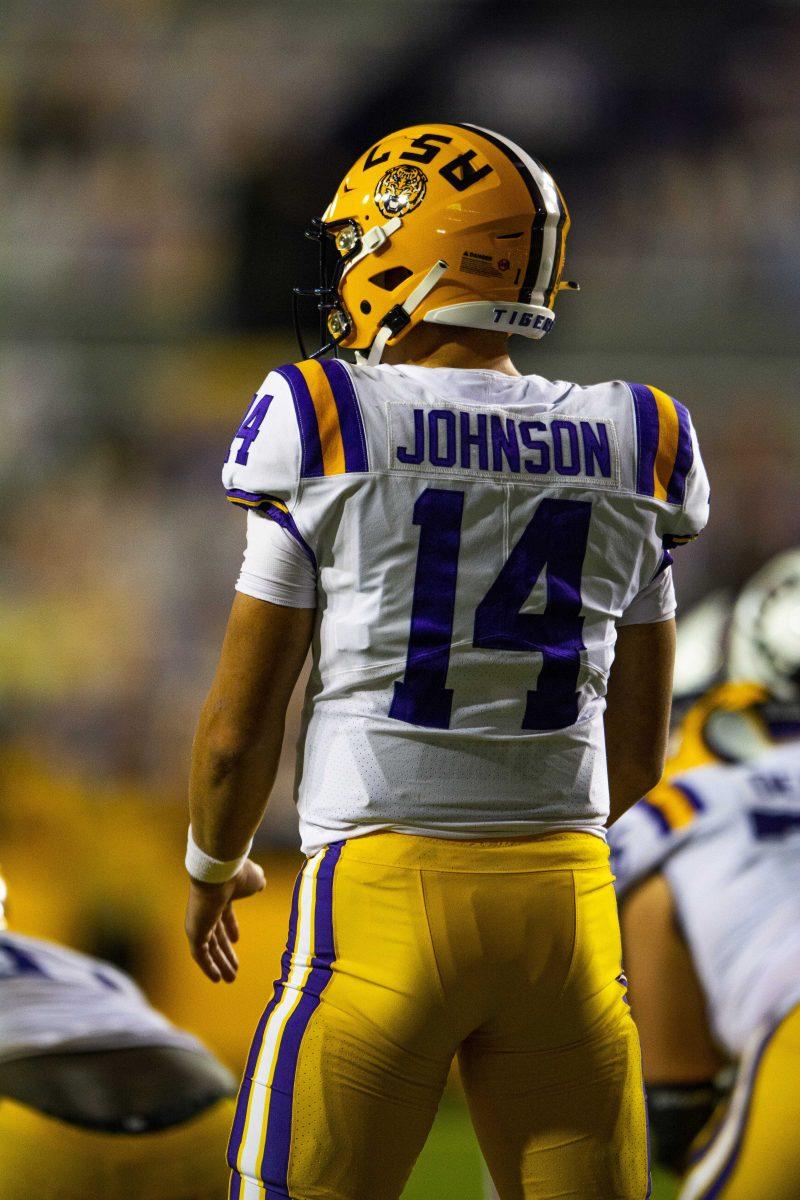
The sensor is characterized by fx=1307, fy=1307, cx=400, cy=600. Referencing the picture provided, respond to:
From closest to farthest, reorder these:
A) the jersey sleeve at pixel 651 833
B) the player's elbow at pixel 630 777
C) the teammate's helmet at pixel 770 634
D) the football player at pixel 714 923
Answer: the player's elbow at pixel 630 777 < the football player at pixel 714 923 < the jersey sleeve at pixel 651 833 < the teammate's helmet at pixel 770 634

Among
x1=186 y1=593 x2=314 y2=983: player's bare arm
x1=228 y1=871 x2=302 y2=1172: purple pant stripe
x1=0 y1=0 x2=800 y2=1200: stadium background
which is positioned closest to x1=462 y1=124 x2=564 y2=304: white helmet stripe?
x1=186 y1=593 x2=314 y2=983: player's bare arm

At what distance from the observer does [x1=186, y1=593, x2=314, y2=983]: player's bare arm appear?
98cm

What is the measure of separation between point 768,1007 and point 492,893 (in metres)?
1.43

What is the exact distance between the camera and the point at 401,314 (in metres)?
1.07

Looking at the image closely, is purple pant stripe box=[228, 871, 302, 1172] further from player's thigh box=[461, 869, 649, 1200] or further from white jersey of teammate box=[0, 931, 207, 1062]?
white jersey of teammate box=[0, 931, 207, 1062]

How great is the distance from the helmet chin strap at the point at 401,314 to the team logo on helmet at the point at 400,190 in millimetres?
58

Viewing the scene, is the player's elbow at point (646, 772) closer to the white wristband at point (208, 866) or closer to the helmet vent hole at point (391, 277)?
the white wristband at point (208, 866)

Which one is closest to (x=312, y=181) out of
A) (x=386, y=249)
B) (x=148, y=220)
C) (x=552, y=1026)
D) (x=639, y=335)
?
(x=148, y=220)

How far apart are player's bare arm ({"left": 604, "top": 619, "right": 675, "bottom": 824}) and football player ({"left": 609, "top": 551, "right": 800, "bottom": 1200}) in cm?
114

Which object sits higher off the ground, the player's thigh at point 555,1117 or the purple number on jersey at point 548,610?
the purple number on jersey at point 548,610

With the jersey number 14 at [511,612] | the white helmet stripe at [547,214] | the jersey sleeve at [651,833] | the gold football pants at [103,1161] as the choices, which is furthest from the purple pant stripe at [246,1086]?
the jersey sleeve at [651,833]

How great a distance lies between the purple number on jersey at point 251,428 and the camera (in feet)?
3.21

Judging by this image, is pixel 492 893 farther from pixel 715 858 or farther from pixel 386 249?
pixel 715 858

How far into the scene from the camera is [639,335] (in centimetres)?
276
